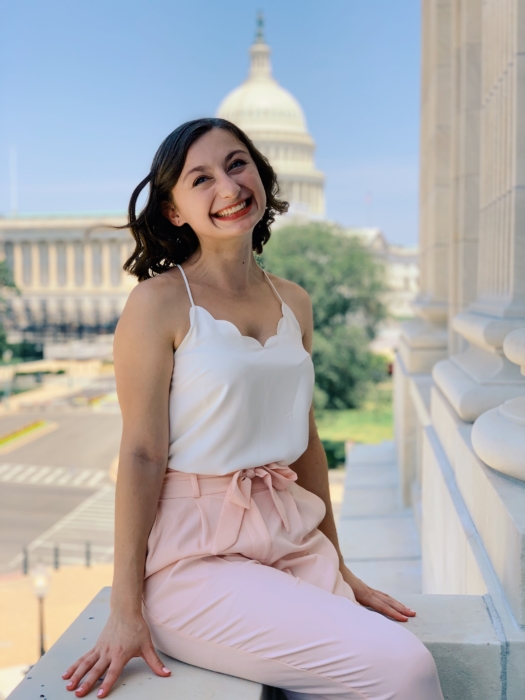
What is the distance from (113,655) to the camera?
184cm

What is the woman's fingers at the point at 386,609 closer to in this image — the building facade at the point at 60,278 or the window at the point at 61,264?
the building facade at the point at 60,278

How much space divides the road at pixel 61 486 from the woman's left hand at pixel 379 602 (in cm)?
1953

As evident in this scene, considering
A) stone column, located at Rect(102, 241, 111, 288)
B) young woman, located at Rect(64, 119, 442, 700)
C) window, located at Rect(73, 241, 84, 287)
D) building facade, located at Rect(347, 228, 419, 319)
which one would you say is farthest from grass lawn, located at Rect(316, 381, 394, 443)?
building facade, located at Rect(347, 228, 419, 319)

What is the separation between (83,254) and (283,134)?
23.8 metres

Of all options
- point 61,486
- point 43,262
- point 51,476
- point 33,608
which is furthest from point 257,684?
point 43,262

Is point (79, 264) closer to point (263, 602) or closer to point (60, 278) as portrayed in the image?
point (60, 278)

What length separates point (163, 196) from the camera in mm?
2225

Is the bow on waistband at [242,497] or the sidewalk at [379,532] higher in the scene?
the bow on waistband at [242,497]

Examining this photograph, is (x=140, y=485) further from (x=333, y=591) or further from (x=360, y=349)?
(x=360, y=349)

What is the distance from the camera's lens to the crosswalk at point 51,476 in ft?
96.1

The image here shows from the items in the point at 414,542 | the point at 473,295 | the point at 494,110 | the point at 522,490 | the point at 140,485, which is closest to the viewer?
the point at 140,485

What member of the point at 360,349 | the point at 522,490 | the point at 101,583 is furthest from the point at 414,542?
the point at 360,349

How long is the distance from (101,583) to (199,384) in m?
16.1

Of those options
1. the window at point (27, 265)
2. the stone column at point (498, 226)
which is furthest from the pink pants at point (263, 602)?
the window at point (27, 265)
